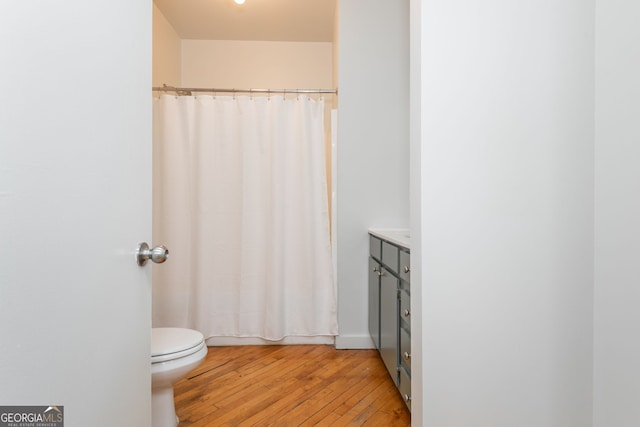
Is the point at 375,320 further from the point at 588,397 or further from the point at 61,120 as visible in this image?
the point at 61,120

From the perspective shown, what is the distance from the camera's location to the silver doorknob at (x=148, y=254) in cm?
85

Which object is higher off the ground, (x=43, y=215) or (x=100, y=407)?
(x=43, y=215)

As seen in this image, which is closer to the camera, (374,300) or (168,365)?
(168,365)

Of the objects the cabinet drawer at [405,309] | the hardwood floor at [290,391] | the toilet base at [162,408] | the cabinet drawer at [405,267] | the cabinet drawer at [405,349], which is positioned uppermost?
the cabinet drawer at [405,267]

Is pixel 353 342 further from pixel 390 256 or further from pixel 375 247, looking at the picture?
pixel 390 256

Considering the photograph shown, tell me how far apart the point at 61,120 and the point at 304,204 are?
190 centimetres

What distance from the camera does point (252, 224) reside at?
2.45m

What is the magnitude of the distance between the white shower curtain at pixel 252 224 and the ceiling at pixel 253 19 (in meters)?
0.79

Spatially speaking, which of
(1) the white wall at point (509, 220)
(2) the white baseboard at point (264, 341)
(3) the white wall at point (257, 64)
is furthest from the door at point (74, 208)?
(3) the white wall at point (257, 64)

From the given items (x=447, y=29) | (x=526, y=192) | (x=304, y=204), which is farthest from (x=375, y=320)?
(x=447, y=29)

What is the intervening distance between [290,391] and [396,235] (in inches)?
42.5

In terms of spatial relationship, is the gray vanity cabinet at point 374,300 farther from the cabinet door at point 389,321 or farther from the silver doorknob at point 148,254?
the silver doorknob at point 148,254

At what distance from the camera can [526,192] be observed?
1084 mm

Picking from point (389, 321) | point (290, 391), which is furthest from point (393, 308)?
point (290, 391)
